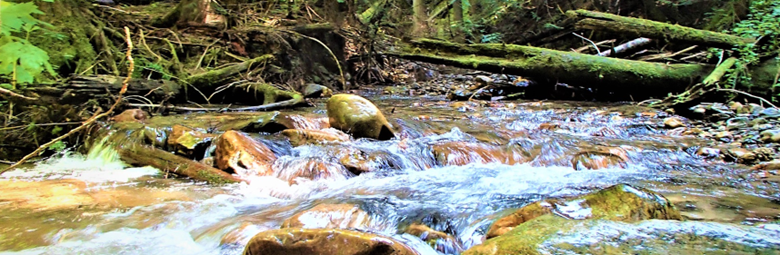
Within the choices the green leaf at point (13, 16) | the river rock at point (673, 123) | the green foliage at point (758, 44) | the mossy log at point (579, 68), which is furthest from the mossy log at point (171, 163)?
the green foliage at point (758, 44)

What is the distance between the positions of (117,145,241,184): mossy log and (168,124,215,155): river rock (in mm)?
182

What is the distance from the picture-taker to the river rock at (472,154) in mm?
4172

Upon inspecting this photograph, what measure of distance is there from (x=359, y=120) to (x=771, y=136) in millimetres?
4394

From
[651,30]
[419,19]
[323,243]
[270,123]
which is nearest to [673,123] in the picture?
[651,30]

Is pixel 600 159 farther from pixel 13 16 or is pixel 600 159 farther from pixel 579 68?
pixel 13 16

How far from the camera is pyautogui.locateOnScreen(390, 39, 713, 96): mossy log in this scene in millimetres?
6652

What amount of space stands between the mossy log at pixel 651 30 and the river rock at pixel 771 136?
2.31 meters

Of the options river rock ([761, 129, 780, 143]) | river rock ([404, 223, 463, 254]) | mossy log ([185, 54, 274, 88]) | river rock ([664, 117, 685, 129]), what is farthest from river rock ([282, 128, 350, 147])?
river rock ([761, 129, 780, 143])

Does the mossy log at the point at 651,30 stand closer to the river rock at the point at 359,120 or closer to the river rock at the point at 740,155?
the river rock at the point at 740,155

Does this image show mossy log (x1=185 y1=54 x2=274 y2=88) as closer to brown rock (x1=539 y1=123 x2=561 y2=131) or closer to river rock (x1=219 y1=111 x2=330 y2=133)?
river rock (x1=219 y1=111 x2=330 y2=133)

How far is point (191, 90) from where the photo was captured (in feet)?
22.3

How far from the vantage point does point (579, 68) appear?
6895 mm

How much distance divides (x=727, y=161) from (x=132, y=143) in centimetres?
580

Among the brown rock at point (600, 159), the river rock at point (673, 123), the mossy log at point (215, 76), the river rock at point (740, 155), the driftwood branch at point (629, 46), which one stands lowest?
the river rock at point (673, 123)
